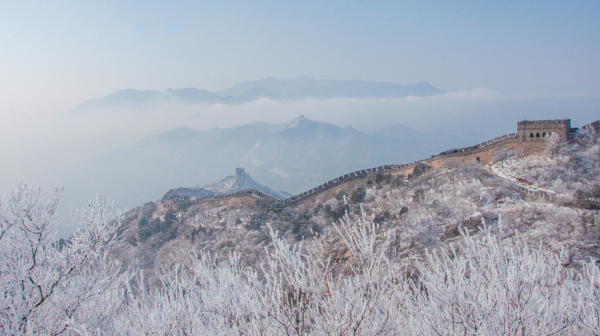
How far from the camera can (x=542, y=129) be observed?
27.5m

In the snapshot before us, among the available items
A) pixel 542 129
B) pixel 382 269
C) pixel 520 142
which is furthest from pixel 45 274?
pixel 542 129

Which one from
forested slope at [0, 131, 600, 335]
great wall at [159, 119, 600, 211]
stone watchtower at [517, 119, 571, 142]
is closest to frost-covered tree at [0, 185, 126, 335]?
forested slope at [0, 131, 600, 335]

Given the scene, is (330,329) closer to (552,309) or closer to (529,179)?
(552,309)

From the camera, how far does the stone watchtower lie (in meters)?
26.8

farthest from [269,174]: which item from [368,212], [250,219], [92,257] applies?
[92,257]

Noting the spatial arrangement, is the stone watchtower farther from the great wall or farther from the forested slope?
the forested slope

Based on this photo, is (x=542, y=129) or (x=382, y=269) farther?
(x=542, y=129)

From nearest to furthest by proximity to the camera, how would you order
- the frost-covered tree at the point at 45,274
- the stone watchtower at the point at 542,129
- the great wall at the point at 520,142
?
the frost-covered tree at the point at 45,274, the stone watchtower at the point at 542,129, the great wall at the point at 520,142

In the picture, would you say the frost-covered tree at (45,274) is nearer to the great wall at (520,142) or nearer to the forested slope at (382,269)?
the forested slope at (382,269)

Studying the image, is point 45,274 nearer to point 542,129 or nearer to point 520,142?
point 520,142

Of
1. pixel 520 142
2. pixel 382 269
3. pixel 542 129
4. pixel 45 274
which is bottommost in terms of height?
pixel 45 274

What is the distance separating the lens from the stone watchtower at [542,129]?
88.0 feet

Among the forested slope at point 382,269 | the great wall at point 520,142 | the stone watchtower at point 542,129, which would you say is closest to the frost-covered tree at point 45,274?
the forested slope at point 382,269

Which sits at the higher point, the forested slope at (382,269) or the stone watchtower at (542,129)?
the stone watchtower at (542,129)
